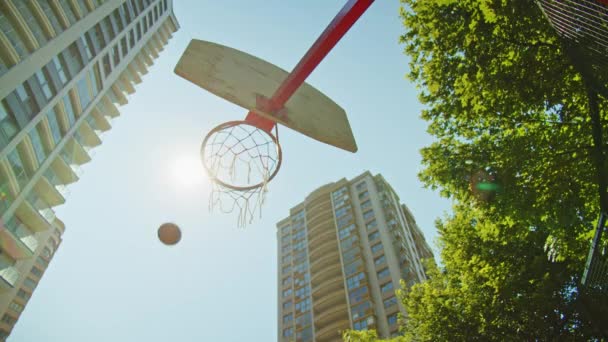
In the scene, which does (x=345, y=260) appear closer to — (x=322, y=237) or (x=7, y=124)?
(x=322, y=237)

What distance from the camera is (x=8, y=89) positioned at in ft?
49.2

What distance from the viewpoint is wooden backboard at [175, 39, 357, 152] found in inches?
158

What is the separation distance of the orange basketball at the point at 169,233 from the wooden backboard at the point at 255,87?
3250 millimetres

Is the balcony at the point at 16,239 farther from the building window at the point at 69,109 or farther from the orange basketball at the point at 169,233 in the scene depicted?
the orange basketball at the point at 169,233

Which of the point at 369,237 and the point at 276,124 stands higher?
the point at 369,237

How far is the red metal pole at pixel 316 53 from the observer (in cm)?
359

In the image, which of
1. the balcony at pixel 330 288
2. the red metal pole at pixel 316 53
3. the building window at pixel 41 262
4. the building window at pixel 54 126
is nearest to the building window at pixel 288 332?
the balcony at pixel 330 288

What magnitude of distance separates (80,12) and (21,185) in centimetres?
1031

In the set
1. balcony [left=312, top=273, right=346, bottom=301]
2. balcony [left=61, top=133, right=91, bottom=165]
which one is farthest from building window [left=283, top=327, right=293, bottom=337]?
balcony [left=61, top=133, right=91, bottom=165]

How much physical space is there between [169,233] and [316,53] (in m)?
4.21

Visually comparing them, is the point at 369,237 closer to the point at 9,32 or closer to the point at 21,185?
the point at 21,185

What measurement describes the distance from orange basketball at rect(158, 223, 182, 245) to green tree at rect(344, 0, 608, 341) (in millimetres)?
4959

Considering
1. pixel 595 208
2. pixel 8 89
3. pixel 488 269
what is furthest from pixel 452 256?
pixel 8 89

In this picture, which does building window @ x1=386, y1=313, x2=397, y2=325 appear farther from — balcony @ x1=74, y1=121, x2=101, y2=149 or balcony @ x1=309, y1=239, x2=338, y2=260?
balcony @ x1=74, y1=121, x2=101, y2=149
